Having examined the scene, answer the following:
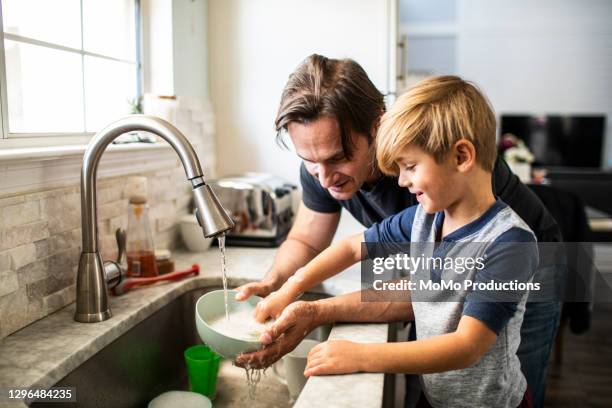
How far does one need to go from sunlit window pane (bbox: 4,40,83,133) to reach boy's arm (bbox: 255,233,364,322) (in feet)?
2.15

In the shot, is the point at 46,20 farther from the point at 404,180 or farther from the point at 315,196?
the point at 404,180

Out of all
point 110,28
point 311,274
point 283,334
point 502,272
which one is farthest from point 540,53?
point 283,334

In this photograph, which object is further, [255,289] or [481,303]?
[255,289]

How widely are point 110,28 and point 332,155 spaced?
0.87 meters

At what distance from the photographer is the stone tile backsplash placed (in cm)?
105

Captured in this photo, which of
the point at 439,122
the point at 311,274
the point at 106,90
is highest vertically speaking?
the point at 106,90

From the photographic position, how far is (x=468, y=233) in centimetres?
103

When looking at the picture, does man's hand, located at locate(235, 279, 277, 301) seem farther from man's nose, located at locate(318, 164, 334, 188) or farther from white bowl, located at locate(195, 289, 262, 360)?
man's nose, located at locate(318, 164, 334, 188)

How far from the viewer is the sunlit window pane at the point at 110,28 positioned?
1.52 metres

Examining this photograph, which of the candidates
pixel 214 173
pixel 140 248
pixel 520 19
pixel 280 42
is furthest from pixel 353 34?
pixel 520 19

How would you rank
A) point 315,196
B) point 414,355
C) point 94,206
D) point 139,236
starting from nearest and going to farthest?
point 414,355, point 94,206, point 139,236, point 315,196

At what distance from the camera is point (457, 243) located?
104cm

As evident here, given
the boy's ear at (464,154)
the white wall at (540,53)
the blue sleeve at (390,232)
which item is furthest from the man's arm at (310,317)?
the white wall at (540,53)

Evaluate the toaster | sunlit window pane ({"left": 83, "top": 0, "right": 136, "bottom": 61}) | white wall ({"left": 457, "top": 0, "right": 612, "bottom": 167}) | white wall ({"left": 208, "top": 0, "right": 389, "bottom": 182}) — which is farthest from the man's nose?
white wall ({"left": 457, "top": 0, "right": 612, "bottom": 167})
